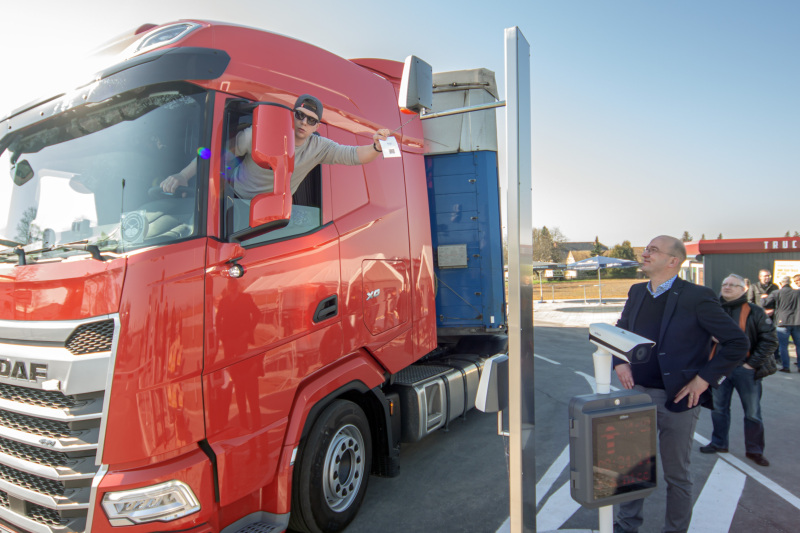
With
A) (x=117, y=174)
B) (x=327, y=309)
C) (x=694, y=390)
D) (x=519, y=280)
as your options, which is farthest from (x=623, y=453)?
(x=117, y=174)

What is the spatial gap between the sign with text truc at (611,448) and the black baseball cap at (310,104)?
1982 millimetres

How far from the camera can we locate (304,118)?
104 inches

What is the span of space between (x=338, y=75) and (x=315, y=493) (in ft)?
9.34

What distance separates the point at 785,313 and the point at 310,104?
30.0 ft

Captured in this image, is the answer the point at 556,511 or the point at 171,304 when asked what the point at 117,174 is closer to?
the point at 171,304

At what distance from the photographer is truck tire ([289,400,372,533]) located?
117 inches

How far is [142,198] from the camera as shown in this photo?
2344 millimetres

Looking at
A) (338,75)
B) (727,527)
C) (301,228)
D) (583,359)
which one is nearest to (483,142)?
(338,75)

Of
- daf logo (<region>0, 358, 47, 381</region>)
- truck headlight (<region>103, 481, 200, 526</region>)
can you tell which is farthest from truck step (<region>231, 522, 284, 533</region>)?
daf logo (<region>0, 358, 47, 381</region>)

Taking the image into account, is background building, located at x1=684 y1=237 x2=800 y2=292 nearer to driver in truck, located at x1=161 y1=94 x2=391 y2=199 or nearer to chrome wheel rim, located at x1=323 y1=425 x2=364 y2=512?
chrome wheel rim, located at x1=323 y1=425 x2=364 y2=512

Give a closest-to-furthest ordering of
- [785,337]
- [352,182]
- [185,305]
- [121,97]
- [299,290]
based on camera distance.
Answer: [185,305], [121,97], [299,290], [352,182], [785,337]

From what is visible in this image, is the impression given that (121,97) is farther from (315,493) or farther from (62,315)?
(315,493)

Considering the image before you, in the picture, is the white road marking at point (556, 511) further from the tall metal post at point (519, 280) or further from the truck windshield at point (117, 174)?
the truck windshield at point (117, 174)

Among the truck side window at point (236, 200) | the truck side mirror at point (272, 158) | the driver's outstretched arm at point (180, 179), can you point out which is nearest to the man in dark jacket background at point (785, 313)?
the truck side window at point (236, 200)
